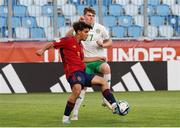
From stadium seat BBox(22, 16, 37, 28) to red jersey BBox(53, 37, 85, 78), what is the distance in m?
9.73

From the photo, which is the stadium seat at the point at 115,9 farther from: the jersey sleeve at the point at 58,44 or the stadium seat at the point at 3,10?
the jersey sleeve at the point at 58,44

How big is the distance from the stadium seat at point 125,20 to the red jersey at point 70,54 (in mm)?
10022

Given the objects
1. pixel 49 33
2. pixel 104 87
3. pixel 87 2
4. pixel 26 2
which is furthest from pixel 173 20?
pixel 104 87

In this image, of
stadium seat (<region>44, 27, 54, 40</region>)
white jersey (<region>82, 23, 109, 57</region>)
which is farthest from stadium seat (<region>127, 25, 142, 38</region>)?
white jersey (<region>82, 23, 109, 57</region>)

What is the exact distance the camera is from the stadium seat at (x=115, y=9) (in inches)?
878

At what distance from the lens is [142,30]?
22.3 meters

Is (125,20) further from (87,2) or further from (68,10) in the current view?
(68,10)

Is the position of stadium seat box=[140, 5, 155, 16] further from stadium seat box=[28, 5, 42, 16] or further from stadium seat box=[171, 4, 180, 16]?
stadium seat box=[28, 5, 42, 16]

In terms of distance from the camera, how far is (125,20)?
73.6 ft

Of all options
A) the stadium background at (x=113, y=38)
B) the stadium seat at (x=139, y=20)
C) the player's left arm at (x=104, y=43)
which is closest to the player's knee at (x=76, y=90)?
the player's left arm at (x=104, y=43)

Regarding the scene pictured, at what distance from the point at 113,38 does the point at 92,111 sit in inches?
296

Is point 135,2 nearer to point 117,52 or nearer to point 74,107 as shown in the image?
point 117,52

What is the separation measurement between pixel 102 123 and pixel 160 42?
33.4ft

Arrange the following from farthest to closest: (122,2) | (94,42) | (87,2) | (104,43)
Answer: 1. (87,2)
2. (122,2)
3. (94,42)
4. (104,43)
